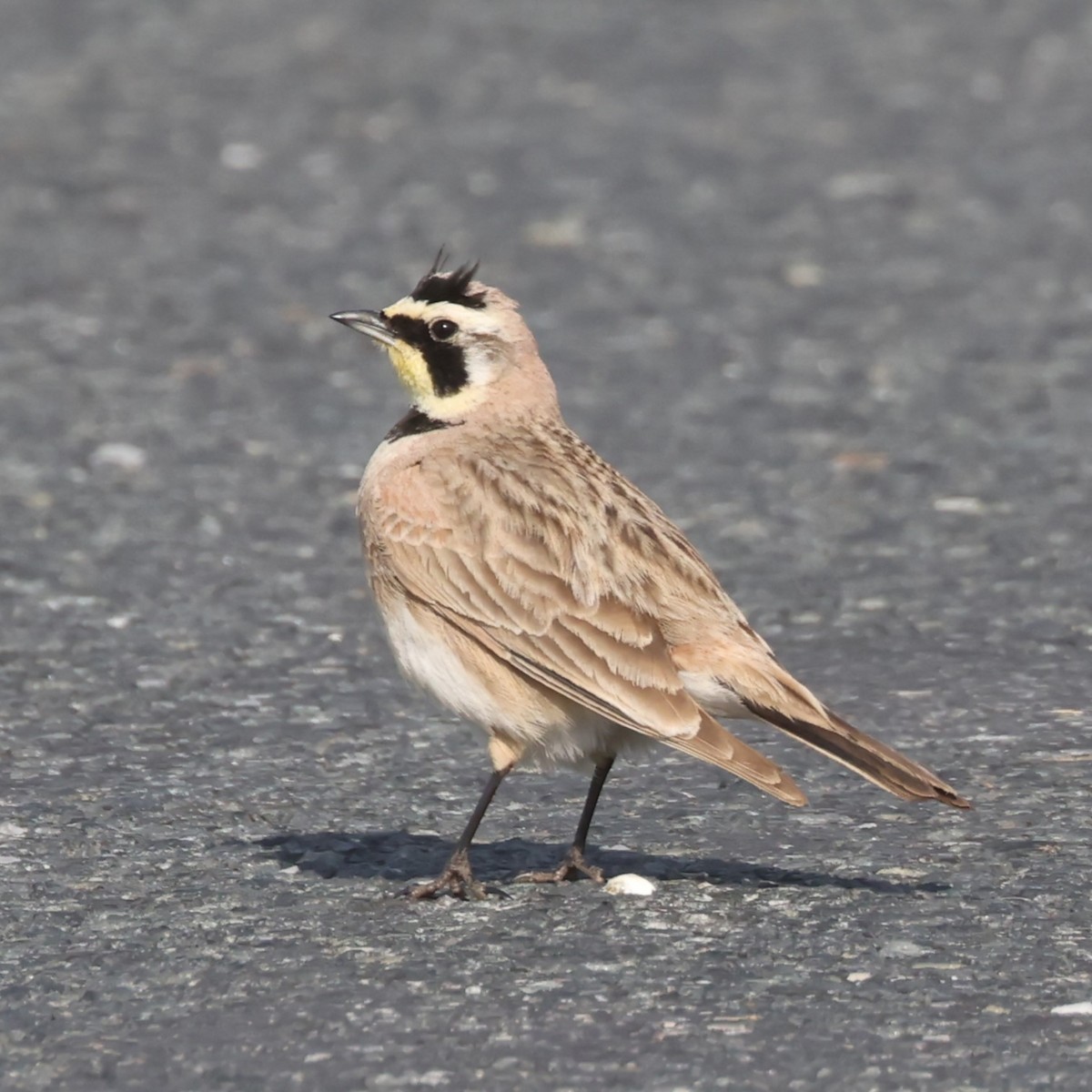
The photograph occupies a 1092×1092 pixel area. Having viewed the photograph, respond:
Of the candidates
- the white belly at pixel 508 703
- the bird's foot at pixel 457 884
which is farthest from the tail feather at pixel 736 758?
the bird's foot at pixel 457 884

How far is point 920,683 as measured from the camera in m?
7.69

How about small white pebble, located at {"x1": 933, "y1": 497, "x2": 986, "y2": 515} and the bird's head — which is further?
small white pebble, located at {"x1": 933, "y1": 497, "x2": 986, "y2": 515}

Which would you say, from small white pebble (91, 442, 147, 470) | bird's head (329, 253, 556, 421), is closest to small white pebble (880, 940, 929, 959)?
bird's head (329, 253, 556, 421)

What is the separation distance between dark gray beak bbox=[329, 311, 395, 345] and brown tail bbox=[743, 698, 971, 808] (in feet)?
5.53

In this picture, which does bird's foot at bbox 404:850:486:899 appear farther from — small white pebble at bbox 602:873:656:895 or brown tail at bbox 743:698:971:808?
brown tail at bbox 743:698:971:808

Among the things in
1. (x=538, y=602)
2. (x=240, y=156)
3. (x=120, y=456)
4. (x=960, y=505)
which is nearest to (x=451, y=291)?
(x=538, y=602)

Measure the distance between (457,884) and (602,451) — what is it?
434cm

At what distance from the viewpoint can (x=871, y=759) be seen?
18.0 feet

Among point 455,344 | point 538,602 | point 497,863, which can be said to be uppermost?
point 455,344

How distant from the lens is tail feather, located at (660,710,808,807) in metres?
5.45

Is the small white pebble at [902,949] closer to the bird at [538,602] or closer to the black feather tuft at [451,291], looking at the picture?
the bird at [538,602]

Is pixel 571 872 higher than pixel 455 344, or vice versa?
pixel 455 344

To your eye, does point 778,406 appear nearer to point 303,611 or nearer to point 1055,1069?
point 303,611

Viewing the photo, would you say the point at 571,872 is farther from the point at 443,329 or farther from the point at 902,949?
the point at 443,329
